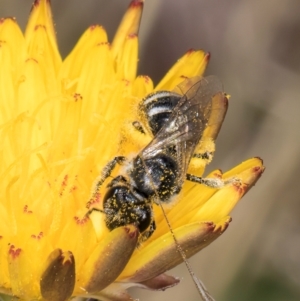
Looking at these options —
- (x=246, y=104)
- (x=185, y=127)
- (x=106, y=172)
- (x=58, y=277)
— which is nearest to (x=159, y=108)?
(x=185, y=127)

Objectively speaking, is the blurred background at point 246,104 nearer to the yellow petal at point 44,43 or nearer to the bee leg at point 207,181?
the yellow petal at point 44,43

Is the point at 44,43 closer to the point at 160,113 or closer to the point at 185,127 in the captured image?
the point at 160,113

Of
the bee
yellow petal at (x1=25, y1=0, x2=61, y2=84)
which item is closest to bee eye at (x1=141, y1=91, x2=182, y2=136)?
the bee

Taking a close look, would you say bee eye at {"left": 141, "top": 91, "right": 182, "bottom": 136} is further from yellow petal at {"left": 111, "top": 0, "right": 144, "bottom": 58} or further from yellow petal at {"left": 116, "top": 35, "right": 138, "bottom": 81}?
yellow petal at {"left": 111, "top": 0, "right": 144, "bottom": 58}

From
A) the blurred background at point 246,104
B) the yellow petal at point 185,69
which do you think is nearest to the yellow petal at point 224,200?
the yellow petal at point 185,69

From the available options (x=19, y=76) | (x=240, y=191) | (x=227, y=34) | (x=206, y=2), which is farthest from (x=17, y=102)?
(x=206, y=2)
